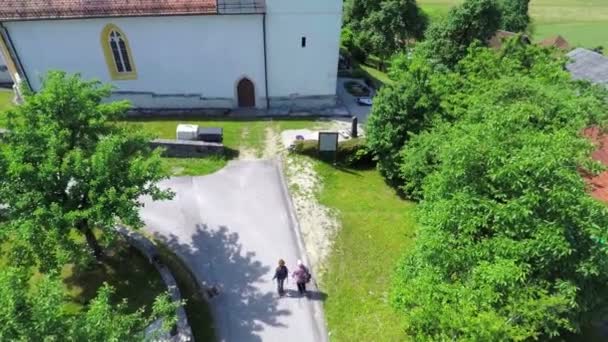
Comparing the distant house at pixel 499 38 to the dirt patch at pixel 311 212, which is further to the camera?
the distant house at pixel 499 38

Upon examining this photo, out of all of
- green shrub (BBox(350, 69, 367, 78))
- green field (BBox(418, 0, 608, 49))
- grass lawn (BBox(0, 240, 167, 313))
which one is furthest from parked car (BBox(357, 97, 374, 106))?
green field (BBox(418, 0, 608, 49))

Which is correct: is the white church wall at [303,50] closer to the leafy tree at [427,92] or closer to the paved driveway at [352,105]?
the paved driveway at [352,105]

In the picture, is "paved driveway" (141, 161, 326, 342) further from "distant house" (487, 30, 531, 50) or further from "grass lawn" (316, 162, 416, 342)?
"distant house" (487, 30, 531, 50)

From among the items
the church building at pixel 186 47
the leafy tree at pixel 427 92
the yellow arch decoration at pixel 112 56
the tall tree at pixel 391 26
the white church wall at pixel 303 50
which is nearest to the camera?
the leafy tree at pixel 427 92

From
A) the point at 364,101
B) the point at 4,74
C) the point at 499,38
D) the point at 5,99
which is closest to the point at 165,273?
the point at 364,101

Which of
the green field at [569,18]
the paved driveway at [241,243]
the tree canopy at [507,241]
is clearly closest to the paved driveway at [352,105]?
the paved driveway at [241,243]

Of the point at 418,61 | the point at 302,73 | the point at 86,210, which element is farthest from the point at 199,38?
the point at 86,210

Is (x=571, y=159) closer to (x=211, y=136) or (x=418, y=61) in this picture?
(x=418, y=61)
